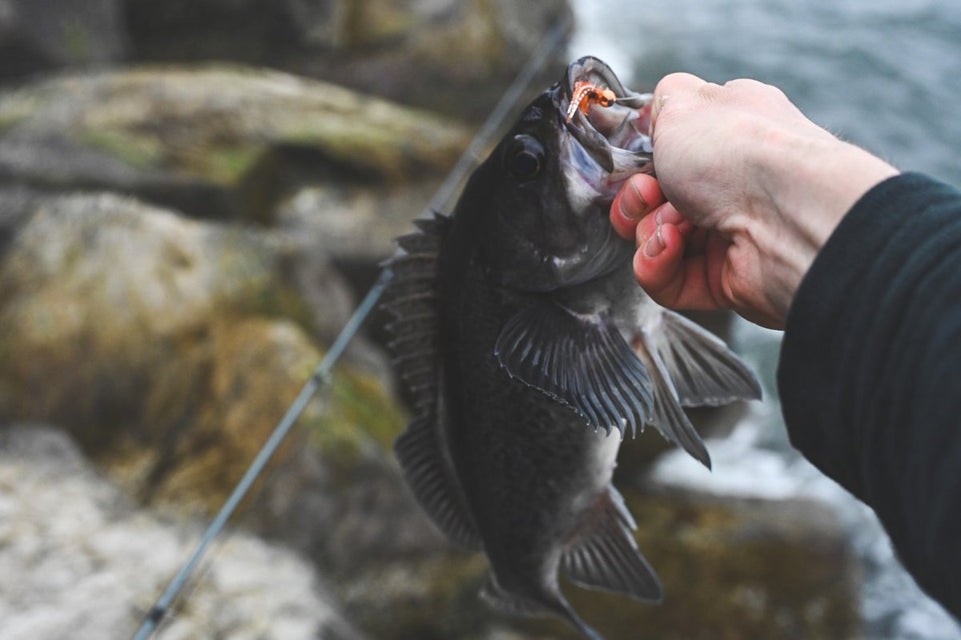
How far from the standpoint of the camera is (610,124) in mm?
1862

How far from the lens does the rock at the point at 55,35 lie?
7.24 meters

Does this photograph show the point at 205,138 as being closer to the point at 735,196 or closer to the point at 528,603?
the point at 528,603

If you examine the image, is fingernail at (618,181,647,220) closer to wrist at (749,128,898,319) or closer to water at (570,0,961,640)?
wrist at (749,128,898,319)

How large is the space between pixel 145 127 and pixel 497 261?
14.9 feet

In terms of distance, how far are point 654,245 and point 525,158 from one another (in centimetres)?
36

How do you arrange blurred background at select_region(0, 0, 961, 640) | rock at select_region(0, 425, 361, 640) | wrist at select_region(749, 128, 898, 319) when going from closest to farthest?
wrist at select_region(749, 128, 898, 319), rock at select_region(0, 425, 361, 640), blurred background at select_region(0, 0, 961, 640)

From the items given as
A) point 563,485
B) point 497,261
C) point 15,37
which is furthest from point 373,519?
point 15,37

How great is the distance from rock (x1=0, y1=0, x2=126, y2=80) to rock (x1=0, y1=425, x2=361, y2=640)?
4.70 meters

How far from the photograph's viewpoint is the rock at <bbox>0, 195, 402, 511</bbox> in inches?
157

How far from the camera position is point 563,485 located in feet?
7.20

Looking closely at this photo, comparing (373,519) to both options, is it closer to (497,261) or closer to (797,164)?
(497,261)

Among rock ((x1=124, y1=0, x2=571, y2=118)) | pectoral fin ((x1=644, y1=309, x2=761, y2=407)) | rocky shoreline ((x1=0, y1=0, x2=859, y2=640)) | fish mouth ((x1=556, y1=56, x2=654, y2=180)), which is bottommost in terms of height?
rocky shoreline ((x1=0, y1=0, x2=859, y2=640))

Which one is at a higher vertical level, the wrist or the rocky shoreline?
the wrist

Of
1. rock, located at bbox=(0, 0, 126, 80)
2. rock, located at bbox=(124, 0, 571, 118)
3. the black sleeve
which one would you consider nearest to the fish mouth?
the black sleeve
